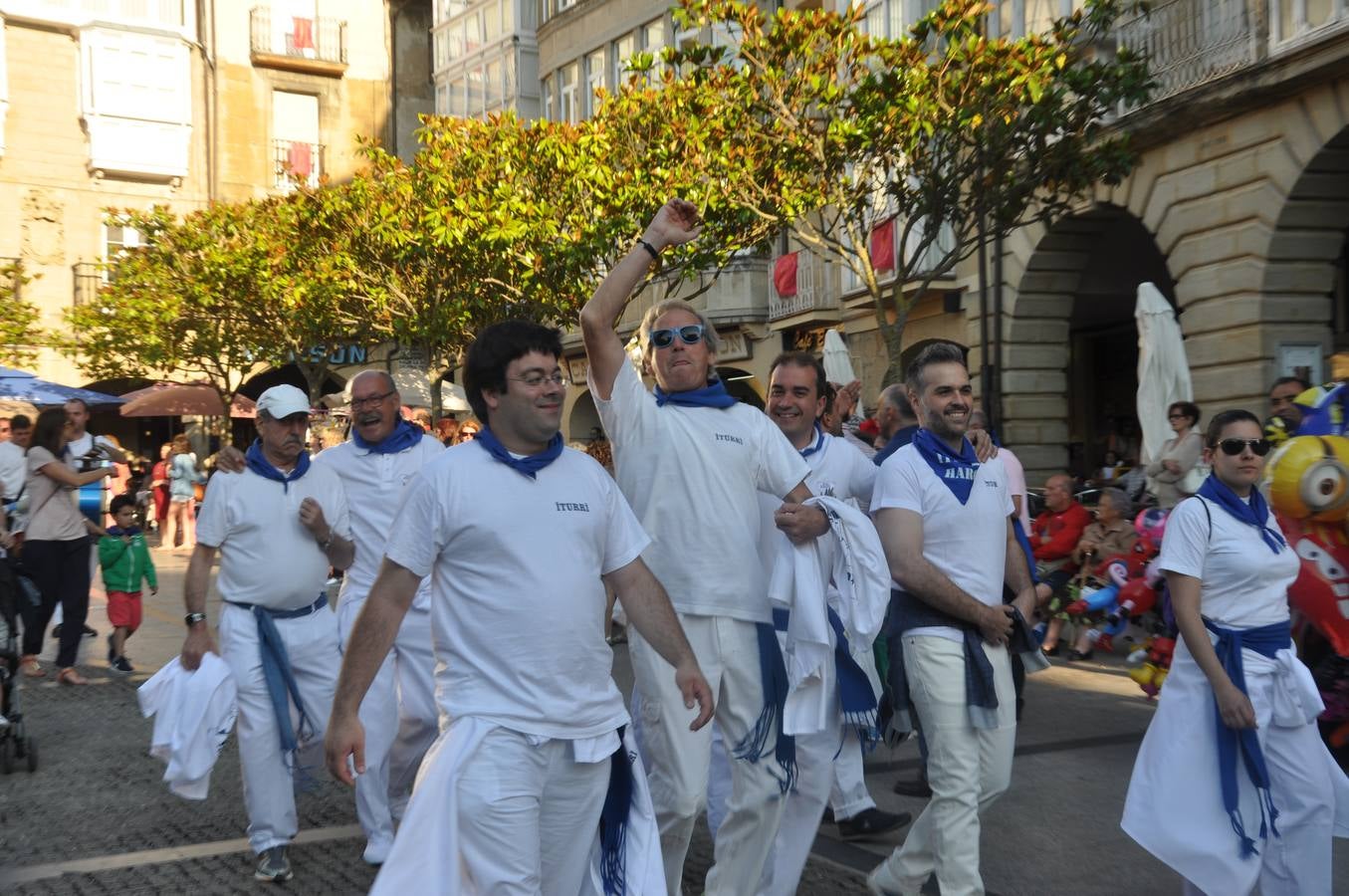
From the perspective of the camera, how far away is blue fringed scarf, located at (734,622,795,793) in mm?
5031

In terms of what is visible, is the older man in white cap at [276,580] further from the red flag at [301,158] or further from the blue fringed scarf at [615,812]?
the red flag at [301,158]

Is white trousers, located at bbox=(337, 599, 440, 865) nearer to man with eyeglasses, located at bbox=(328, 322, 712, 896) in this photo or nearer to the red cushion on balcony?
man with eyeglasses, located at bbox=(328, 322, 712, 896)

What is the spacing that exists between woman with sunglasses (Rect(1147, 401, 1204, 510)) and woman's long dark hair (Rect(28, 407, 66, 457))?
27.7ft

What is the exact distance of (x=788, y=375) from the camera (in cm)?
616

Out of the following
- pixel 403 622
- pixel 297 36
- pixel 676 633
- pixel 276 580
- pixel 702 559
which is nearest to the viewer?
pixel 676 633

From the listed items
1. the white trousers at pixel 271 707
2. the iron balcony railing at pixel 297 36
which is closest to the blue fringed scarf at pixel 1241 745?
the white trousers at pixel 271 707

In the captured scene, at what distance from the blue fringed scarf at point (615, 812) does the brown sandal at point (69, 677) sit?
862 cm

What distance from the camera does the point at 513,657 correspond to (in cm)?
393

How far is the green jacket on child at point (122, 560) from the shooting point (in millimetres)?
12133

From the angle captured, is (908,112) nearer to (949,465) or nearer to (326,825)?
(326,825)

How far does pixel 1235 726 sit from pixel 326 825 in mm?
4073

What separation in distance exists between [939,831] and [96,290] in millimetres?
39560

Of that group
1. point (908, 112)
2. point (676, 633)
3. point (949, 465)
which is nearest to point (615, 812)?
point (676, 633)

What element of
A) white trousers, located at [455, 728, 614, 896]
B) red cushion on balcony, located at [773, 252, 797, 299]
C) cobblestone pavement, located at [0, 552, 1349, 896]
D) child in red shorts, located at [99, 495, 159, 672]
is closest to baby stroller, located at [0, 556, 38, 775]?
cobblestone pavement, located at [0, 552, 1349, 896]
